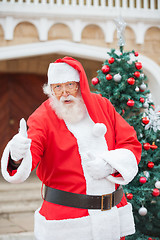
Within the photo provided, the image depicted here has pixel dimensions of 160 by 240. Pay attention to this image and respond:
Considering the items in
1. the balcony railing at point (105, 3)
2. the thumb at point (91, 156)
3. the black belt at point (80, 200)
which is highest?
the balcony railing at point (105, 3)

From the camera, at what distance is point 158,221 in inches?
102

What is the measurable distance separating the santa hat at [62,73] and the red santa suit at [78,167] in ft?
0.10

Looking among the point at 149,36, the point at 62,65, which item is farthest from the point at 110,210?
the point at 149,36

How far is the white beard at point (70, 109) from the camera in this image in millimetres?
1505

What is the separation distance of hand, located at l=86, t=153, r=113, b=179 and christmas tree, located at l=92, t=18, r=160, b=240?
3.29 feet

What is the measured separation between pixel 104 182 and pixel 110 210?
0.47 ft

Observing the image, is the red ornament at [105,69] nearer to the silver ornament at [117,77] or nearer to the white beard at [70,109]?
the silver ornament at [117,77]

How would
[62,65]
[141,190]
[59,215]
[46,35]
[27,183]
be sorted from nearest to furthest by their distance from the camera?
1. [59,215]
2. [62,65]
3. [141,190]
4. [46,35]
5. [27,183]

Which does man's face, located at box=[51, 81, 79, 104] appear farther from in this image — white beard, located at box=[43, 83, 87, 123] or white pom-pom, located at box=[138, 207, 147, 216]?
white pom-pom, located at box=[138, 207, 147, 216]

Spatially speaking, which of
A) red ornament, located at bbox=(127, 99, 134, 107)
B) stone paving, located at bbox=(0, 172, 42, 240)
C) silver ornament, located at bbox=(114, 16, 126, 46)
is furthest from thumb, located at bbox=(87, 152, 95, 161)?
stone paving, located at bbox=(0, 172, 42, 240)

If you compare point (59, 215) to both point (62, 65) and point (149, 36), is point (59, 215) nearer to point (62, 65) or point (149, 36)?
point (62, 65)

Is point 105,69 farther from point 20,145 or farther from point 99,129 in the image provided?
point 20,145

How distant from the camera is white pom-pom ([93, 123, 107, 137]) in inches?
57.2

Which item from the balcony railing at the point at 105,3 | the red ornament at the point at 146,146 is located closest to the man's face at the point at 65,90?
the red ornament at the point at 146,146
